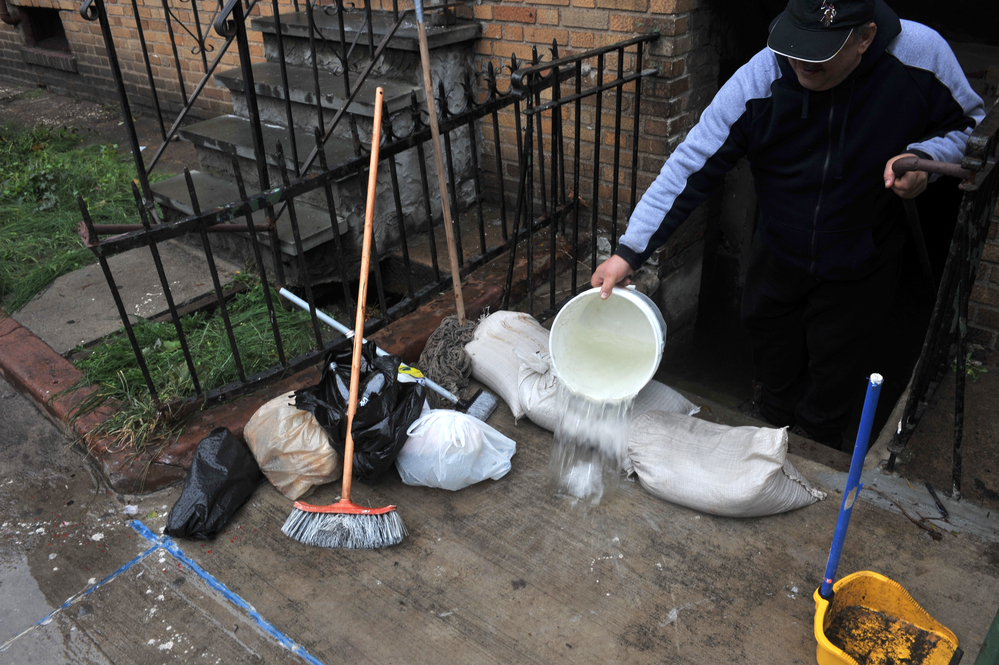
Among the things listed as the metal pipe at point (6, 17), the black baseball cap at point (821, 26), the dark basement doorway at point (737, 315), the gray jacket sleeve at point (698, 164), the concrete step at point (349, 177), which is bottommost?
the dark basement doorway at point (737, 315)

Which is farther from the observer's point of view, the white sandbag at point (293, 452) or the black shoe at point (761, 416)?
the black shoe at point (761, 416)

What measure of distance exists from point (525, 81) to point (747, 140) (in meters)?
1.07

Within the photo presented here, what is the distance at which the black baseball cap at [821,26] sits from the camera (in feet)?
6.67

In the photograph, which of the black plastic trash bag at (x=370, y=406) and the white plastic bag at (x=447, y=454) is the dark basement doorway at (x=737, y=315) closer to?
the white plastic bag at (x=447, y=454)

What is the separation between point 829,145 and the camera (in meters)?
2.37

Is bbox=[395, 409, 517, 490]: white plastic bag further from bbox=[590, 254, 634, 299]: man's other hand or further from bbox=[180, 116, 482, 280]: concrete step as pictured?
bbox=[180, 116, 482, 280]: concrete step

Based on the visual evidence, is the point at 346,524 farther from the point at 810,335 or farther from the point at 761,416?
the point at 761,416

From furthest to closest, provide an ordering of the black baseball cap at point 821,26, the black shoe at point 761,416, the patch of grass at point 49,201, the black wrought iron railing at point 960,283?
the patch of grass at point 49,201 < the black shoe at point 761,416 < the black baseball cap at point 821,26 < the black wrought iron railing at point 960,283

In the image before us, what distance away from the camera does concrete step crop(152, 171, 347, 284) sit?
3.63 m

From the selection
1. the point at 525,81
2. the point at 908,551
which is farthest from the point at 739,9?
the point at 908,551

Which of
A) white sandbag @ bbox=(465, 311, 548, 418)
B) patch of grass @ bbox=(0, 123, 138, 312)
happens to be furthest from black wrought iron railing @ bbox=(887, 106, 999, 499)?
patch of grass @ bbox=(0, 123, 138, 312)

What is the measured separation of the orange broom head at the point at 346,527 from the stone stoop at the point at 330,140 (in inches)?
64.8

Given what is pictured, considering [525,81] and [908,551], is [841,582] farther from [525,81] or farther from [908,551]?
[525,81]

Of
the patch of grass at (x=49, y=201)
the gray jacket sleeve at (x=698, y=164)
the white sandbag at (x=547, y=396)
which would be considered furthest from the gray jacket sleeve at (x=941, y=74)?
the patch of grass at (x=49, y=201)
